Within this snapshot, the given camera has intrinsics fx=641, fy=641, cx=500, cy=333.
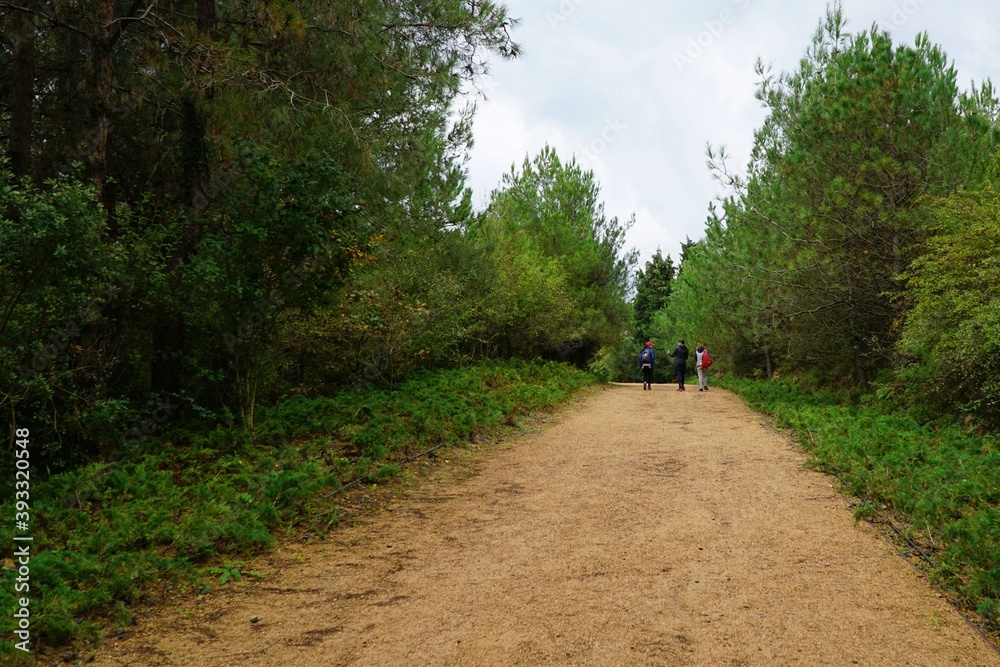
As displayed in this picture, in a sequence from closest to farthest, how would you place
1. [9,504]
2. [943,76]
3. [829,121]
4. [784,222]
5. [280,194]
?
[9,504] < [280,194] < [943,76] < [829,121] < [784,222]

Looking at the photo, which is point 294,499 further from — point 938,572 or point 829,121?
point 829,121

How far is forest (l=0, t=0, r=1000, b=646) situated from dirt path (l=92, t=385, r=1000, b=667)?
666 millimetres

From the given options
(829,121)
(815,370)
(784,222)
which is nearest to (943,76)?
(829,121)

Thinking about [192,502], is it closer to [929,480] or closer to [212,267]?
[212,267]

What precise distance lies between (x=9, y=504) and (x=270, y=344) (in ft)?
12.1

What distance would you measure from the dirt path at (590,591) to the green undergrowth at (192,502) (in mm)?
402

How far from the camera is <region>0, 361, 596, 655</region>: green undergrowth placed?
14.5 feet

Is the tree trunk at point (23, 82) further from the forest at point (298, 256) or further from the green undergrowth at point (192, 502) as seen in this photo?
the green undergrowth at point (192, 502)

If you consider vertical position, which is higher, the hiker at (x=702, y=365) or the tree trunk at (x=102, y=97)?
the tree trunk at (x=102, y=97)

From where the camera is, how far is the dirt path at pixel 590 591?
13.1ft

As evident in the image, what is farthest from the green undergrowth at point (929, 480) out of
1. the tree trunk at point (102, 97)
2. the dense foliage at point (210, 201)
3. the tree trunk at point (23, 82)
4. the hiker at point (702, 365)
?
the tree trunk at point (23, 82)

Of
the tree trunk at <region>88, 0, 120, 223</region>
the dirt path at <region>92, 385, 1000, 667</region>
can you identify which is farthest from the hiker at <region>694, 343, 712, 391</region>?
the tree trunk at <region>88, 0, 120, 223</region>

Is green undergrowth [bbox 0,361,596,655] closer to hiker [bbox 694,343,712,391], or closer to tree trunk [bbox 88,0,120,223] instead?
tree trunk [bbox 88,0,120,223]

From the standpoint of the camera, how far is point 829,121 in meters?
12.4
